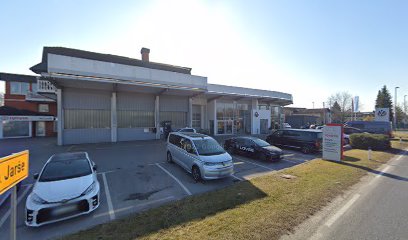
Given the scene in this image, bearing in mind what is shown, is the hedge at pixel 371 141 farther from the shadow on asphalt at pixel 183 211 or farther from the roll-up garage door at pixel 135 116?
the roll-up garage door at pixel 135 116

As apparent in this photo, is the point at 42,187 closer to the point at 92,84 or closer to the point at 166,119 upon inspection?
the point at 92,84

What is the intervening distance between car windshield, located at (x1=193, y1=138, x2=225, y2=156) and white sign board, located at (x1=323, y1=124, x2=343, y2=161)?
725cm

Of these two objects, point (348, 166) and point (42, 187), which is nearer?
point (42, 187)

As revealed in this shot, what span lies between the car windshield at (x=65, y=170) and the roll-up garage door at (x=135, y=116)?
45.4ft

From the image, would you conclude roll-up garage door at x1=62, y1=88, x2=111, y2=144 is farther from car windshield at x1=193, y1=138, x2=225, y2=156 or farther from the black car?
car windshield at x1=193, y1=138, x2=225, y2=156

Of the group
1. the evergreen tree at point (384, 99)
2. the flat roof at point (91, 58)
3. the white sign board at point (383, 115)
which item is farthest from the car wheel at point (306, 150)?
the evergreen tree at point (384, 99)

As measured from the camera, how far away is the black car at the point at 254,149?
36.6ft

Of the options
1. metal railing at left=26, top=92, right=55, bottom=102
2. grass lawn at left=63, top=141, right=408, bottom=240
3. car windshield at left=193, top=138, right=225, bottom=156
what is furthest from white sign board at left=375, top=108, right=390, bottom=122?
metal railing at left=26, top=92, right=55, bottom=102

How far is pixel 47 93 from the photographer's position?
793 inches

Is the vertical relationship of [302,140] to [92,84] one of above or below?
below

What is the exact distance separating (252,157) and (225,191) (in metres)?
6.16

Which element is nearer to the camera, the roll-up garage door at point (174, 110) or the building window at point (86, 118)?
the building window at point (86, 118)

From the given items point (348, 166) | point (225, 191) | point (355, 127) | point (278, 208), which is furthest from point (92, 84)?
point (355, 127)

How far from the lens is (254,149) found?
38.5 feet
